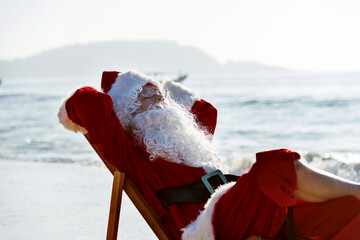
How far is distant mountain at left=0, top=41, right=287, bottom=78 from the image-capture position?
68500 mm

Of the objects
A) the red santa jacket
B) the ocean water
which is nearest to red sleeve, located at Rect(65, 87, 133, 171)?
the red santa jacket

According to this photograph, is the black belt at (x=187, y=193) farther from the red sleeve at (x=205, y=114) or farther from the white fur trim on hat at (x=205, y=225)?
the red sleeve at (x=205, y=114)

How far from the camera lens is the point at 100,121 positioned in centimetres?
239

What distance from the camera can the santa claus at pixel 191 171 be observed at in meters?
2.04

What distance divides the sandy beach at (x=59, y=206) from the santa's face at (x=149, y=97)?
114 cm

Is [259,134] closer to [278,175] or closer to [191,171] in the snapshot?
[191,171]

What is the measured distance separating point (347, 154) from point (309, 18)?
29590 mm

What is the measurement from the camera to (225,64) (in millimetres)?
67000

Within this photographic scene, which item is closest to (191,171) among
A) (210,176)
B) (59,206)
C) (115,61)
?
(210,176)

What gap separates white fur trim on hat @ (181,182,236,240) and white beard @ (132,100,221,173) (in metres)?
0.37

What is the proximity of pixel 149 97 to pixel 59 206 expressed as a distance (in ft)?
6.33

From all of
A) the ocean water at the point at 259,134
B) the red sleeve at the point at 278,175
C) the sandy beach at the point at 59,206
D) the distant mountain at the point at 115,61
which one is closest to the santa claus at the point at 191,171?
the red sleeve at the point at 278,175

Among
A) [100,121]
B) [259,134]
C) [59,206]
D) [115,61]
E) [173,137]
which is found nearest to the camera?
[100,121]

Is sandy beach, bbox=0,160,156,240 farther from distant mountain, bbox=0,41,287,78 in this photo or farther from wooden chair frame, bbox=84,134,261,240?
distant mountain, bbox=0,41,287,78
